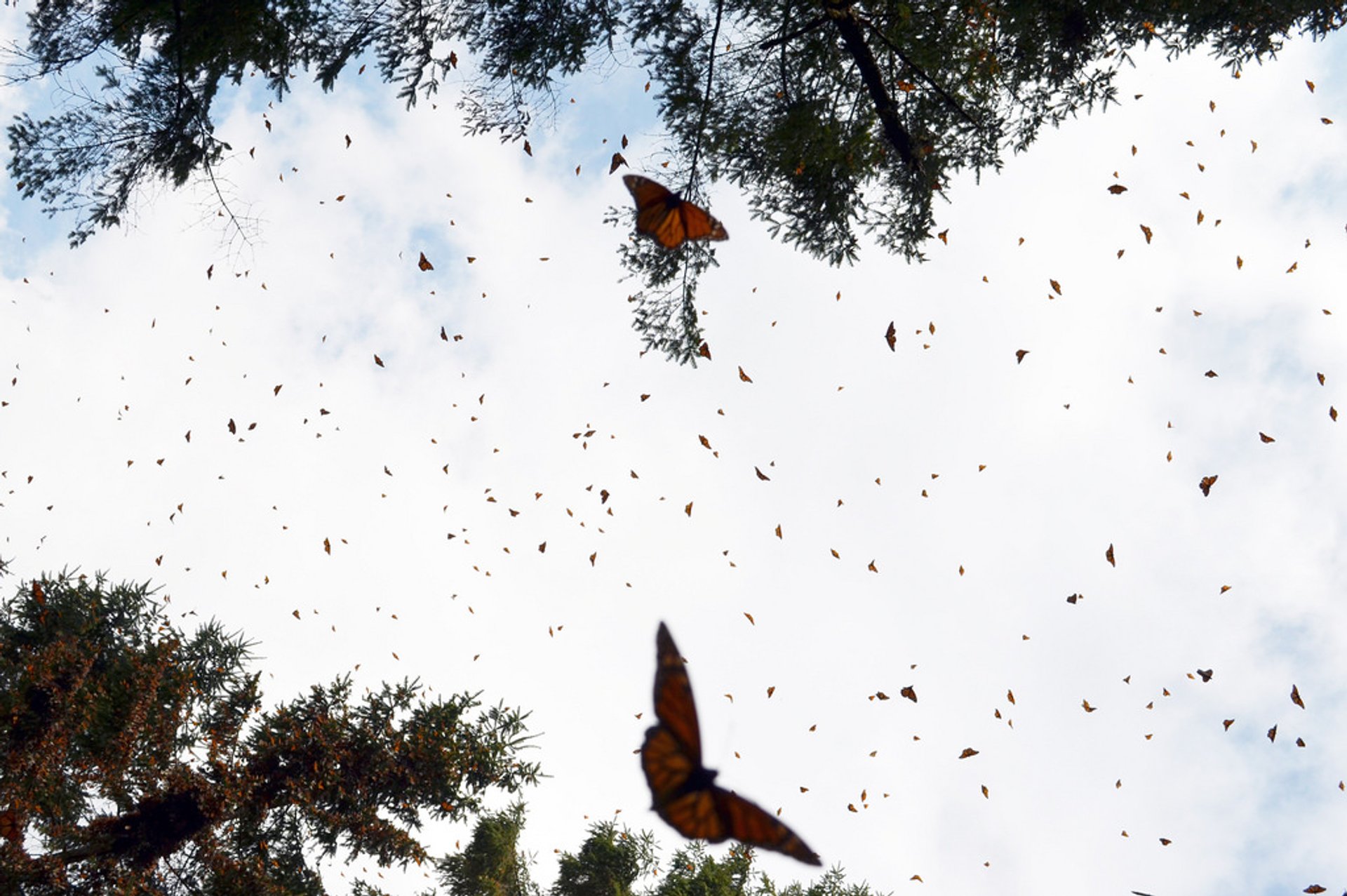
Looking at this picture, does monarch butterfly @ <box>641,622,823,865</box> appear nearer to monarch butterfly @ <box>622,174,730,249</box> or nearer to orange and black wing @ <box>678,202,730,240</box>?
monarch butterfly @ <box>622,174,730,249</box>

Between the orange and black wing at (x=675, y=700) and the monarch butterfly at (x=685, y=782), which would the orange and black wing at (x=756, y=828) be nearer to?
the monarch butterfly at (x=685, y=782)

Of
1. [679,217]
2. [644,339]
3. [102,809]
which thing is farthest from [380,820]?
[679,217]

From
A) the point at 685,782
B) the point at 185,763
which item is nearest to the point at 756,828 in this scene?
the point at 685,782

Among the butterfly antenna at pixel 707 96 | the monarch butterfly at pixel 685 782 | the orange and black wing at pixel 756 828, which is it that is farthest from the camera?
the butterfly antenna at pixel 707 96

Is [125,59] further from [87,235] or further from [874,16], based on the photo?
[874,16]

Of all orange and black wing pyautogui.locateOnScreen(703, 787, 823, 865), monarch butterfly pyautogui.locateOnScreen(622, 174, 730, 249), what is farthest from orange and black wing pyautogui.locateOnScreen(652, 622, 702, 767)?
monarch butterfly pyautogui.locateOnScreen(622, 174, 730, 249)

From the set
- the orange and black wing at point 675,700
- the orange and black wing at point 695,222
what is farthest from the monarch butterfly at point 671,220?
the orange and black wing at point 675,700
